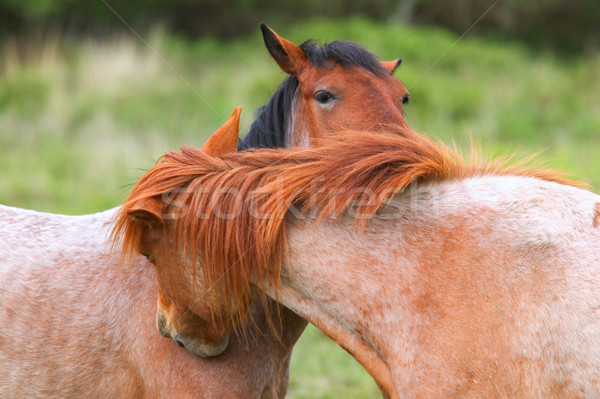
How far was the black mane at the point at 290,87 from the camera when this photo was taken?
125 inches

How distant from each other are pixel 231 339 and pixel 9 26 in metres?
16.4

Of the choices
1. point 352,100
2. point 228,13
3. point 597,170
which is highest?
point 228,13

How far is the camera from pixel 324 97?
3.21 meters

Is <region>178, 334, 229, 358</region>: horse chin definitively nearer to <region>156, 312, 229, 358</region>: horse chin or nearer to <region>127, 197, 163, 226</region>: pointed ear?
<region>156, 312, 229, 358</region>: horse chin

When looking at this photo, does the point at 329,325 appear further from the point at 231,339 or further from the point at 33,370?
the point at 33,370

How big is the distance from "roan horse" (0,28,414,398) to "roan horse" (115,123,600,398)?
0.38m

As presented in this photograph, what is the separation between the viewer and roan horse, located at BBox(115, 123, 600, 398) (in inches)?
73.6

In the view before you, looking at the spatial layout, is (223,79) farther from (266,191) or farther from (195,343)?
(266,191)

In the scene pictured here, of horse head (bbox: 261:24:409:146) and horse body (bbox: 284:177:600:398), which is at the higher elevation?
horse head (bbox: 261:24:409:146)

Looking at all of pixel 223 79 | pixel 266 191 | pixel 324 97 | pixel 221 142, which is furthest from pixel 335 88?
pixel 223 79

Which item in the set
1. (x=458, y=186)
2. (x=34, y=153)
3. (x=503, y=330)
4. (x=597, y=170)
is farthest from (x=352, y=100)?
(x=34, y=153)

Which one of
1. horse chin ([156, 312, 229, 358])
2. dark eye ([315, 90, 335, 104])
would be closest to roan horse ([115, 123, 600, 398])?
horse chin ([156, 312, 229, 358])

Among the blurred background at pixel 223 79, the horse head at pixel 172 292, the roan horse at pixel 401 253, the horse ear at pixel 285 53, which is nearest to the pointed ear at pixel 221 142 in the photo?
the horse head at pixel 172 292

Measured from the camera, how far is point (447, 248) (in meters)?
2.02
